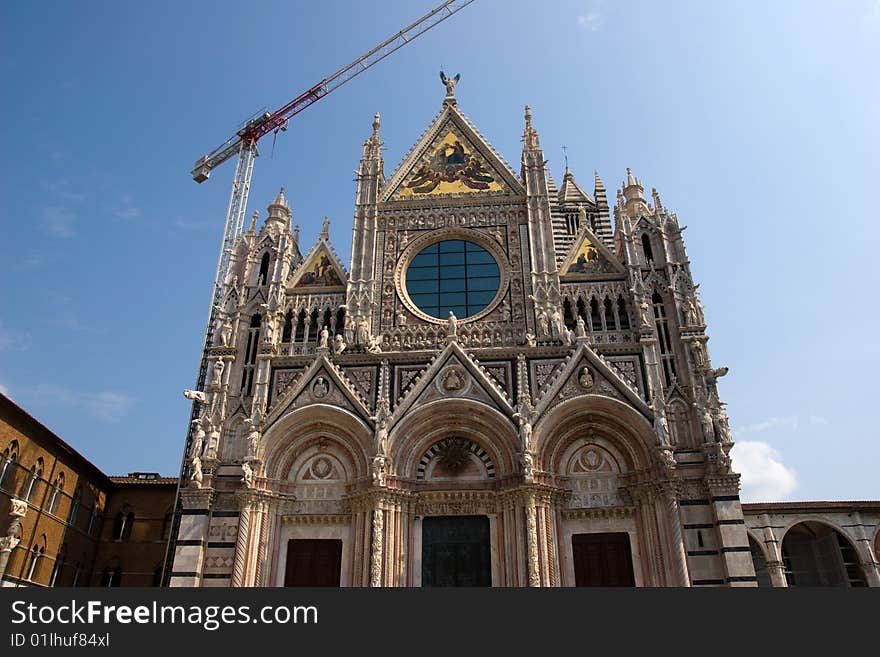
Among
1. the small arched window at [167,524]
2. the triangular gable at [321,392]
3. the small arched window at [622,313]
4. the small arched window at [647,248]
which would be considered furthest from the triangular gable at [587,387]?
the small arched window at [167,524]

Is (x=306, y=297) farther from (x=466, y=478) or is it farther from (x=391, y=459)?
(x=466, y=478)

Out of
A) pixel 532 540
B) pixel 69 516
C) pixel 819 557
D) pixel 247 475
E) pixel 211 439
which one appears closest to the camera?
pixel 532 540

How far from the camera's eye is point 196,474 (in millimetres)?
18516

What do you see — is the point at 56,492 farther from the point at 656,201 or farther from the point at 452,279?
the point at 656,201

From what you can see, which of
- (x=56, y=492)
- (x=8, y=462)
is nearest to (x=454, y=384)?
(x=8, y=462)

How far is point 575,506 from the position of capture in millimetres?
18406

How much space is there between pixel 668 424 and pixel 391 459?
317 inches

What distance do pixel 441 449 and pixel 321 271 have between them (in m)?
7.85

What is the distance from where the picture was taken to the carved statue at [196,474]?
60.4ft

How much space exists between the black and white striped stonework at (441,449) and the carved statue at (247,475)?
4731 mm

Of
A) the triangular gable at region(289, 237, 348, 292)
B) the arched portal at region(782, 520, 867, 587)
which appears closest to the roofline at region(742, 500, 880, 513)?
the arched portal at region(782, 520, 867, 587)

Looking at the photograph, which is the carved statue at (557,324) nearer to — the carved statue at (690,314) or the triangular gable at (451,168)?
the carved statue at (690,314)

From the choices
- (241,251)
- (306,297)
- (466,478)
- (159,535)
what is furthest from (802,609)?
(159,535)

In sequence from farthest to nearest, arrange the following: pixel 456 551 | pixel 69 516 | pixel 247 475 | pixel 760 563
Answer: pixel 760 563 < pixel 69 516 < pixel 247 475 < pixel 456 551
